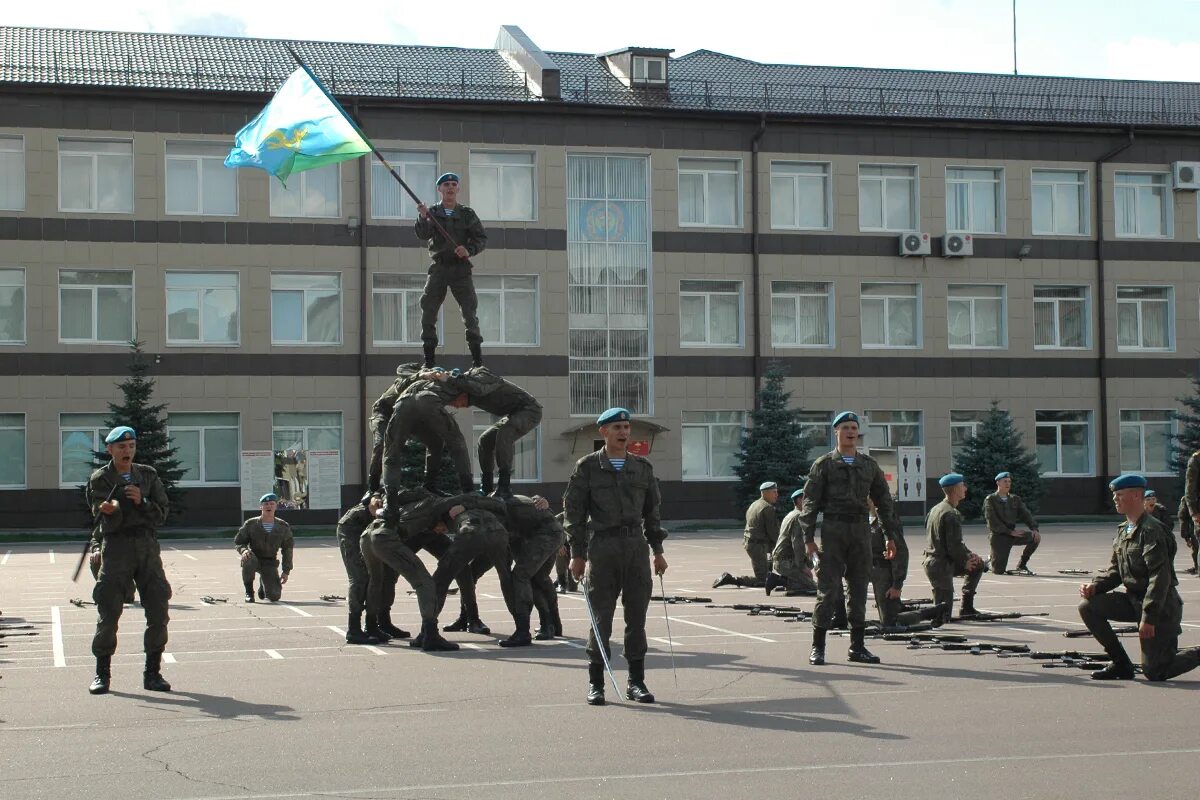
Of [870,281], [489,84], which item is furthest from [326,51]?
[870,281]

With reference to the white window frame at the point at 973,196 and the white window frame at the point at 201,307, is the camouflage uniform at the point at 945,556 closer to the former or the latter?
the white window frame at the point at 201,307

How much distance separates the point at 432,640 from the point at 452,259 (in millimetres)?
5172

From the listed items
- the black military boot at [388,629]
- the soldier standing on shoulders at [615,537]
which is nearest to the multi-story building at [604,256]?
the black military boot at [388,629]

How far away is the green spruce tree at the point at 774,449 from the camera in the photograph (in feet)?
141

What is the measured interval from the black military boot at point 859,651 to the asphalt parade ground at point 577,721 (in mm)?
167

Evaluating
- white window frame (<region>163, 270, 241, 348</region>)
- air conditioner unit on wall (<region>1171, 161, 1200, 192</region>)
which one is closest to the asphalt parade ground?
white window frame (<region>163, 270, 241, 348</region>)

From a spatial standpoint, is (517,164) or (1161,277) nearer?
(517,164)

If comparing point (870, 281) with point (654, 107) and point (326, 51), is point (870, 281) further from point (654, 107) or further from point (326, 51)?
point (326, 51)

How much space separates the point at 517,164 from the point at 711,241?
6.07 metres

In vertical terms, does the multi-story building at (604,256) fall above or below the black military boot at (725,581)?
above

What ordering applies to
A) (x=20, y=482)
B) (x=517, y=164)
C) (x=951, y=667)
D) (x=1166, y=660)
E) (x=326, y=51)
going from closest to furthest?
(x=1166, y=660)
(x=951, y=667)
(x=20, y=482)
(x=517, y=164)
(x=326, y=51)

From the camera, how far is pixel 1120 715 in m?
10.8

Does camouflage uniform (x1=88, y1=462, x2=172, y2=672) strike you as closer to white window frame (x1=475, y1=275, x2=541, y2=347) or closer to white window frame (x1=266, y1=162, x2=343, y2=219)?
white window frame (x1=266, y1=162, x2=343, y2=219)

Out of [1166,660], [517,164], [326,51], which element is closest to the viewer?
[1166,660]
